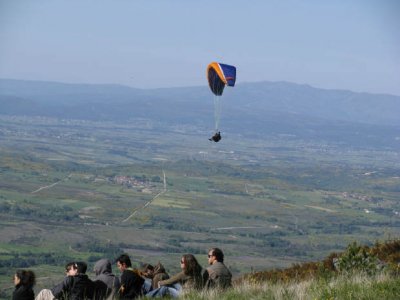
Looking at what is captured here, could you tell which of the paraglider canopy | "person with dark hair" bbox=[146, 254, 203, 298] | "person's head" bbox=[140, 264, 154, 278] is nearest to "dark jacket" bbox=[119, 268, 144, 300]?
"person with dark hair" bbox=[146, 254, 203, 298]

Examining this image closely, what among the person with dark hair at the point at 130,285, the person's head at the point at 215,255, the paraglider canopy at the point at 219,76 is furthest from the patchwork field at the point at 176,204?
the paraglider canopy at the point at 219,76

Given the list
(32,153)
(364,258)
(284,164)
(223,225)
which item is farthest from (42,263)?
(284,164)

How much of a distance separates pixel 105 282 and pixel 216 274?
156cm

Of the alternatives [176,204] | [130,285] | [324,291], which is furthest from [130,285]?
[176,204]

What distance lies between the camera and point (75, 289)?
8.80 m

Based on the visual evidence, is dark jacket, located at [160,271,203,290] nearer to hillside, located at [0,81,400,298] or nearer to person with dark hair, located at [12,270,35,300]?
person with dark hair, located at [12,270,35,300]

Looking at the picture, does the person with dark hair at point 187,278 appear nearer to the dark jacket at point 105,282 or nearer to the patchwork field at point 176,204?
the dark jacket at point 105,282

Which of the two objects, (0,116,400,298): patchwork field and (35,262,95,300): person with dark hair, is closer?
(35,262,95,300): person with dark hair

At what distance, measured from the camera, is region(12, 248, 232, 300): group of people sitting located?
28.6 feet

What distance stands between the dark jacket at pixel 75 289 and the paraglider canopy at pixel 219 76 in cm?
1173

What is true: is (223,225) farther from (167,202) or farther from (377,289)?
(377,289)

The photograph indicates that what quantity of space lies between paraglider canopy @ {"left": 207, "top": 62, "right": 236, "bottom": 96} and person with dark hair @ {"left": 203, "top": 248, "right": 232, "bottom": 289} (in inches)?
386

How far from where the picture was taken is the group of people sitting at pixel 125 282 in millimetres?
8703

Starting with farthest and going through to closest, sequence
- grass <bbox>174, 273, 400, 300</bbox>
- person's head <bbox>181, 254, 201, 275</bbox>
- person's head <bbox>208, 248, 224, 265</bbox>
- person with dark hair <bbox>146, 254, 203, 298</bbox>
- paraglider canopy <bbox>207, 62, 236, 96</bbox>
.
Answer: paraglider canopy <bbox>207, 62, 236, 96</bbox> → person's head <bbox>208, 248, 224, 265</bbox> → person's head <bbox>181, 254, 201, 275</bbox> → person with dark hair <bbox>146, 254, 203, 298</bbox> → grass <bbox>174, 273, 400, 300</bbox>
